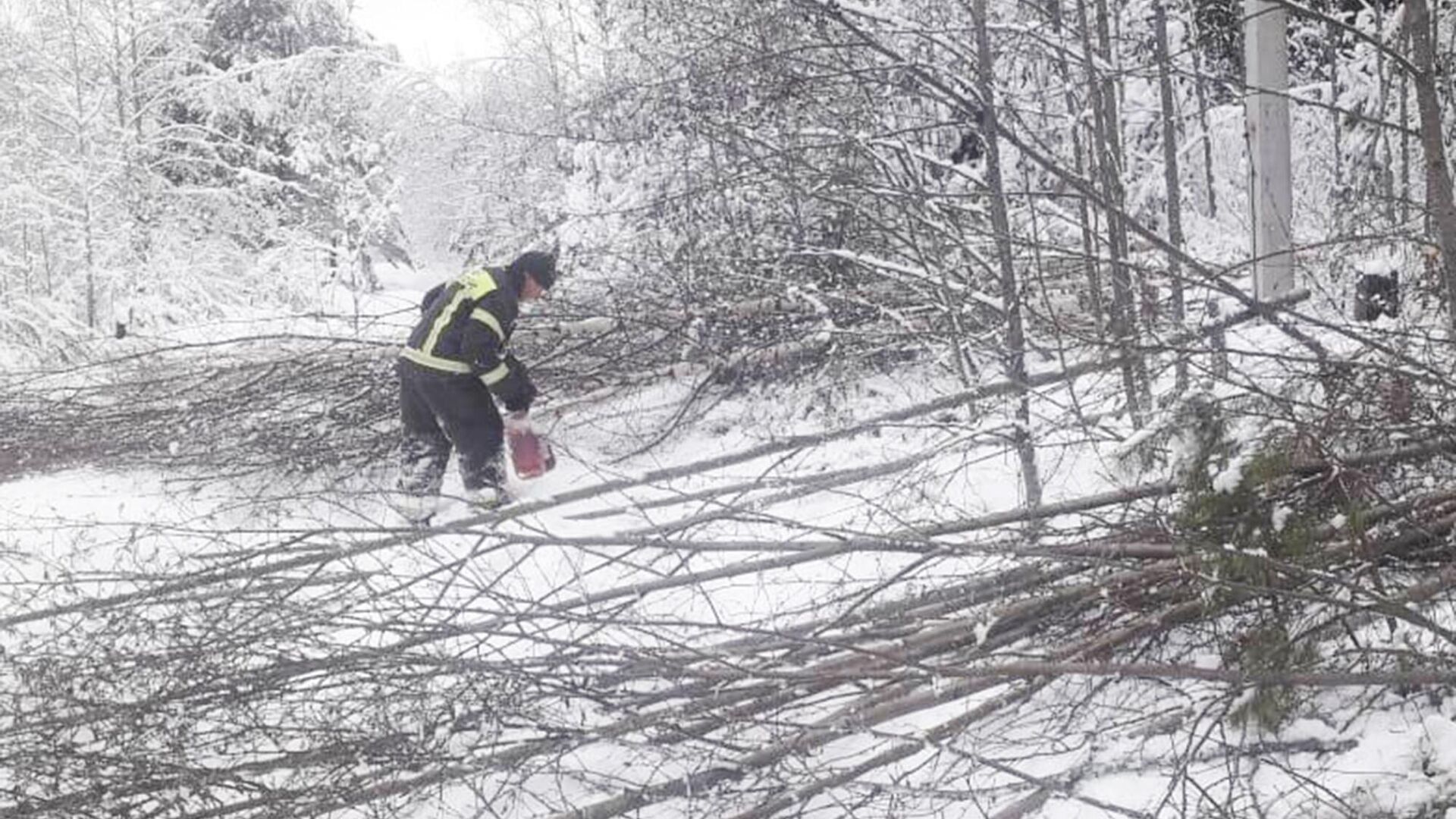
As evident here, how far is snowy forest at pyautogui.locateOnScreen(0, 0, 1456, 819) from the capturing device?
340 centimetres

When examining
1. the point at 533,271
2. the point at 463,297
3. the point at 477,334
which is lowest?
the point at 477,334

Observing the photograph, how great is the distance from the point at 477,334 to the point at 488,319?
102 mm

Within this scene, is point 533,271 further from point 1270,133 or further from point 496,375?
point 1270,133

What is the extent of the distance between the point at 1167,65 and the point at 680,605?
106 inches

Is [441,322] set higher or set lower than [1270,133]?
lower

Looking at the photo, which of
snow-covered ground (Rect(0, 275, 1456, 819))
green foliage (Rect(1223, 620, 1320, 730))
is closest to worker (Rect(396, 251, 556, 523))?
snow-covered ground (Rect(0, 275, 1456, 819))

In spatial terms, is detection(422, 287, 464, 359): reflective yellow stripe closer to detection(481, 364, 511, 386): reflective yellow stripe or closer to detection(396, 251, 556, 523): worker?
detection(396, 251, 556, 523): worker

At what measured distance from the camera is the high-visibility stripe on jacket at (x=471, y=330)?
6.39 metres

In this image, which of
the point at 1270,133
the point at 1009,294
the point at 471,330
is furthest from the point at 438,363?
the point at 1270,133

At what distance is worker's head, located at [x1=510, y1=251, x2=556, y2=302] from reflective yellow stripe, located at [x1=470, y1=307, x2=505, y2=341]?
33 cm

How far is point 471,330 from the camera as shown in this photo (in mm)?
6371

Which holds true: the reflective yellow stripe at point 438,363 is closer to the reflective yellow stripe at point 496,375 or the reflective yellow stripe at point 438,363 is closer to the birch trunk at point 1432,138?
the reflective yellow stripe at point 496,375

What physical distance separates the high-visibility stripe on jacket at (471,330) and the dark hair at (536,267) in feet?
0.42

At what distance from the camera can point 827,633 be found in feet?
13.3
